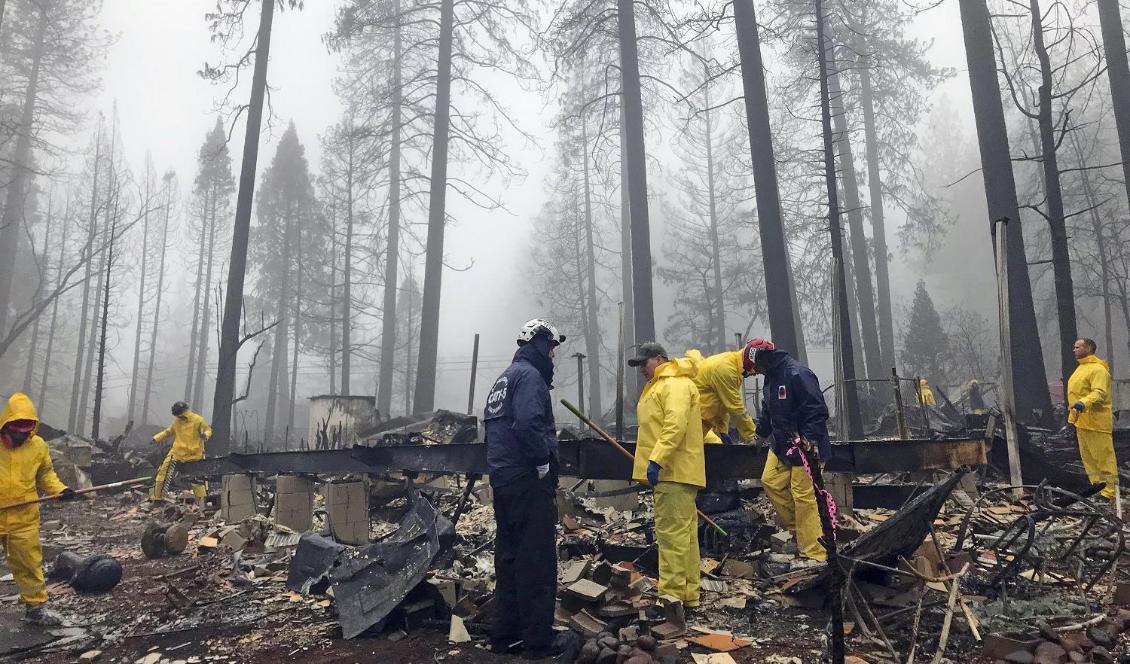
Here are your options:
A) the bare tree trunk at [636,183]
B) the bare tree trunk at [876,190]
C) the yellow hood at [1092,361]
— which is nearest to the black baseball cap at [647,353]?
the yellow hood at [1092,361]

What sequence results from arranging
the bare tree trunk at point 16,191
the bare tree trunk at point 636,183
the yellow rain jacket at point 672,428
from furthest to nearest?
the bare tree trunk at point 16,191 → the bare tree trunk at point 636,183 → the yellow rain jacket at point 672,428

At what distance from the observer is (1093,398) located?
8.32m

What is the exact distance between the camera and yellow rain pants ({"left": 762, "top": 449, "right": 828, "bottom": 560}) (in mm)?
→ 5777

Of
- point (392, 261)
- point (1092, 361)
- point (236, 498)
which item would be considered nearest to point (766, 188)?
point (1092, 361)

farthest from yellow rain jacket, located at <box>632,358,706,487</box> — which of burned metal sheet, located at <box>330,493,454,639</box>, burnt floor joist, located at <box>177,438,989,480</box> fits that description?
burned metal sheet, located at <box>330,493,454,639</box>

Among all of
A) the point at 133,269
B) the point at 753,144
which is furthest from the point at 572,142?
the point at 133,269

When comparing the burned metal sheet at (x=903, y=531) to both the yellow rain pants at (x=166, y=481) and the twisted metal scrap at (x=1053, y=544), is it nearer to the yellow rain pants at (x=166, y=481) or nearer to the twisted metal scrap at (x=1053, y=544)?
the twisted metal scrap at (x=1053, y=544)

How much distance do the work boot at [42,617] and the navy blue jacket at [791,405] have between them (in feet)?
21.9

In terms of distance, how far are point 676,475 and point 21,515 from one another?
6.08m

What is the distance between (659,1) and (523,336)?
16.3 meters

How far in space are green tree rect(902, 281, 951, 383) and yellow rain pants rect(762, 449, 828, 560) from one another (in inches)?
959

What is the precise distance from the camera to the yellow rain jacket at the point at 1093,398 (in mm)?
8352

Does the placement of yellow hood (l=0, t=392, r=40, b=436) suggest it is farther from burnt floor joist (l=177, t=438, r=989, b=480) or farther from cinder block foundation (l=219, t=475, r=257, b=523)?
burnt floor joist (l=177, t=438, r=989, b=480)

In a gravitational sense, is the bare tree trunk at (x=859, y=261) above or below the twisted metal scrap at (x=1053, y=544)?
above
